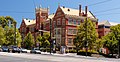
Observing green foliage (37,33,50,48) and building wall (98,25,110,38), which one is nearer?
green foliage (37,33,50,48)

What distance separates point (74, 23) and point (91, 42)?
1550 centimetres

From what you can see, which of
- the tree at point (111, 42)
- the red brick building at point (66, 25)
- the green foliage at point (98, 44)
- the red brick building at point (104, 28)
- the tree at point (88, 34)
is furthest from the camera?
the red brick building at point (104, 28)

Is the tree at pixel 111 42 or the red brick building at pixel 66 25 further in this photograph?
the red brick building at pixel 66 25

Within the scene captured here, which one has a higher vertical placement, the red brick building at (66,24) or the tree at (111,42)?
the red brick building at (66,24)

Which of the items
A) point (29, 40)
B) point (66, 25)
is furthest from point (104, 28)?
point (29, 40)

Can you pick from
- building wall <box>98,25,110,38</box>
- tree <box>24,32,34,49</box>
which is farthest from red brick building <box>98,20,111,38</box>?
tree <box>24,32,34,49</box>

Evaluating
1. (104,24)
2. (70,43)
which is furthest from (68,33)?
(104,24)

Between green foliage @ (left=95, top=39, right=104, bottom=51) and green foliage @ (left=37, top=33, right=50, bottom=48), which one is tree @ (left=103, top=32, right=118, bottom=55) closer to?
green foliage @ (left=95, top=39, right=104, bottom=51)

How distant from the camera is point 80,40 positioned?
68562 millimetres

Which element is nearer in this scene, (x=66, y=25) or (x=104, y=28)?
(x=66, y=25)

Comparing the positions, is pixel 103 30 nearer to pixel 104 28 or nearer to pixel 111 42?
pixel 104 28

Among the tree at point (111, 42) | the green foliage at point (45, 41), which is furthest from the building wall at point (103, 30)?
the tree at point (111, 42)

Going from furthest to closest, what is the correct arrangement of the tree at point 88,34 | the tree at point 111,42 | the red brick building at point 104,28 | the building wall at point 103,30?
the red brick building at point 104,28 → the building wall at point 103,30 → the tree at point 88,34 → the tree at point 111,42

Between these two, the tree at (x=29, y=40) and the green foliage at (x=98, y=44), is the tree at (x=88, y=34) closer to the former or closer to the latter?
the green foliage at (x=98, y=44)
